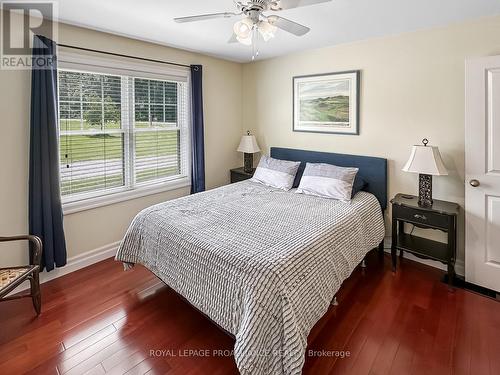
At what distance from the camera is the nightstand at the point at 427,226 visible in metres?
2.59

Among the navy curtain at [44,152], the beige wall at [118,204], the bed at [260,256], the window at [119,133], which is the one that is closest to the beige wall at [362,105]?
the beige wall at [118,204]

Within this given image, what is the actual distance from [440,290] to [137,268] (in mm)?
2866

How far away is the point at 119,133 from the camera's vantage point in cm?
331

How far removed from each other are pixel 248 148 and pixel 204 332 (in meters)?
2.68

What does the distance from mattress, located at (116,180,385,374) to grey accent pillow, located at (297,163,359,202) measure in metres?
0.13

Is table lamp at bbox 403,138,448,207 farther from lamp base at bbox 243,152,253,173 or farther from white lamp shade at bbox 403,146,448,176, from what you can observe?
lamp base at bbox 243,152,253,173

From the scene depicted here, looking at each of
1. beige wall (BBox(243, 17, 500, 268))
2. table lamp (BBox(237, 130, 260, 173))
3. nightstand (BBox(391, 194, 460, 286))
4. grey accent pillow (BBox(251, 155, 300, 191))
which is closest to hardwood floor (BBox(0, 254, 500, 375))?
nightstand (BBox(391, 194, 460, 286))

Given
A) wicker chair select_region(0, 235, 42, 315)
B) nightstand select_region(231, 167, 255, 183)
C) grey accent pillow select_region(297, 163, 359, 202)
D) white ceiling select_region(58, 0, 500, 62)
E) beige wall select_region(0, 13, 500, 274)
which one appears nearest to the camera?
wicker chair select_region(0, 235, 42, 315)

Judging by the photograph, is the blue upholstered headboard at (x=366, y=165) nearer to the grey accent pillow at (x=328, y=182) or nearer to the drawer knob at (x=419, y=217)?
the grey accent pillow at (x=328, y=182)

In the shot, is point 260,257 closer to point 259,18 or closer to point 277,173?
point 259,18

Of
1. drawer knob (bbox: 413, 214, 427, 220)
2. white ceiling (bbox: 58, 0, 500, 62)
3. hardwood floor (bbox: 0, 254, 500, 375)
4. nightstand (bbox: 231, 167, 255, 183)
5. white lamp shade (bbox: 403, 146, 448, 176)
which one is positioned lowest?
hardwood floor (bbox: 0, 254, 500, 375)

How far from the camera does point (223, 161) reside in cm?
446

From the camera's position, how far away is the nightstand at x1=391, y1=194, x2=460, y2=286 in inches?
102

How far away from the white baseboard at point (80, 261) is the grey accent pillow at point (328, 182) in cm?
222
